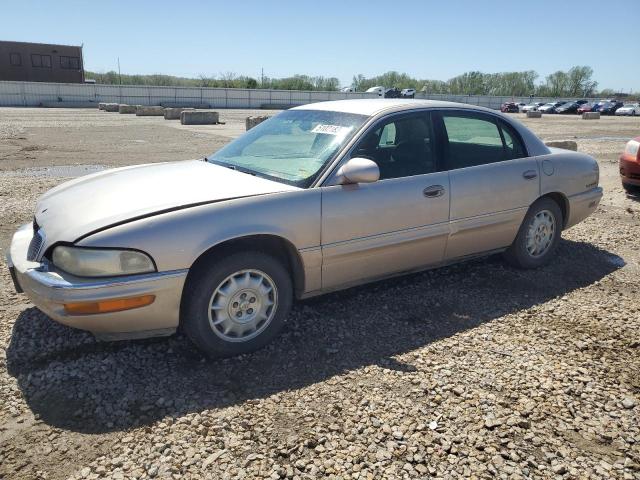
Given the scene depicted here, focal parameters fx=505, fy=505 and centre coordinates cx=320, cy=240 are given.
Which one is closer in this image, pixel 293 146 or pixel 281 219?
pixel 281 219

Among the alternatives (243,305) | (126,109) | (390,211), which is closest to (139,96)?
(126,109)

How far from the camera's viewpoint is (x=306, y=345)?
3473 millimetres

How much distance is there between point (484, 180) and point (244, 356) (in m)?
2.49

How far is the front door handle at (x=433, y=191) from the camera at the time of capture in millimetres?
3932

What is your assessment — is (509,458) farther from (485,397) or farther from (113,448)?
(113,448)

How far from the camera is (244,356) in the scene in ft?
10.8

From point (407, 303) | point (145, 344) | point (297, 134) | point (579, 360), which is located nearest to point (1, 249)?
Result: point (145, 344)

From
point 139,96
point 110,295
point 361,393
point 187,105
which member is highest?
point 139,96

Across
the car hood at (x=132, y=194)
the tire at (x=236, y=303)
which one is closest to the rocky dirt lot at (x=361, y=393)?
the tire at (x=236, y=303)

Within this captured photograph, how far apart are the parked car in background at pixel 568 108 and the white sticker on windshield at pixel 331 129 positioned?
54574 millimetres

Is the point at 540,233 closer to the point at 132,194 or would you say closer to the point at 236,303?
the point at 236,303

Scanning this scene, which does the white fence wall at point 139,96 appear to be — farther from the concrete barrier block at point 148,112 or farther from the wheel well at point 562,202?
the wheel well at point 562,202

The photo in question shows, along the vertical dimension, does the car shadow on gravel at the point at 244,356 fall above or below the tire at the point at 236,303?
below

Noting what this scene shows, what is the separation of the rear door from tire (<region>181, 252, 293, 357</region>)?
5.37 ft
